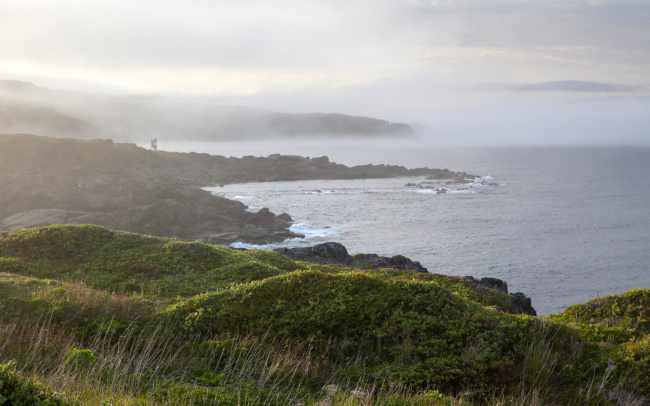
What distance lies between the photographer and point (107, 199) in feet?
206

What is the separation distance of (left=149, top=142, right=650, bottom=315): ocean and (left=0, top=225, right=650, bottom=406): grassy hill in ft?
97.9

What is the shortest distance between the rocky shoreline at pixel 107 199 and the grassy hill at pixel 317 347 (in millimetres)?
43865

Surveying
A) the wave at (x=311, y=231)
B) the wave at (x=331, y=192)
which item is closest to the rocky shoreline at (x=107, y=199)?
the wave at (x=311, y=231)

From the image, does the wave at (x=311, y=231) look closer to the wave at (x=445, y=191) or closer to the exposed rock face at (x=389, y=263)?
the exposed rock face at (x=389, y=263)

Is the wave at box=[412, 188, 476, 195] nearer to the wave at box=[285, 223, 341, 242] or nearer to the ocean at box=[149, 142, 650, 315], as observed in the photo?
the ocean at box=[149, 142, 650, 315]

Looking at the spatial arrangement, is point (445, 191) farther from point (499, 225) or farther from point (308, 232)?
point (308, 232)

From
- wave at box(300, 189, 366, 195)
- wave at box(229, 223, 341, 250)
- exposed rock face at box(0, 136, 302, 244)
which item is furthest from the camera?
wave at box(300, 189, 366, 195)

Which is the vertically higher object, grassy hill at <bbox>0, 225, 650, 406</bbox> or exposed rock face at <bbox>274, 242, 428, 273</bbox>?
grassy hill at <bbox>0, 225, 650, 406</bbox>

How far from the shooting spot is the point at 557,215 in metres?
75.1

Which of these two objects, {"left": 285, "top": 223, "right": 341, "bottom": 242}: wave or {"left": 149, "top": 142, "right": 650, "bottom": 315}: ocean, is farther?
{"left": 285, "top": 223, "right": 341, "bottom": 242}: wave

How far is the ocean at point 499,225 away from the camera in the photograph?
45.1 metres

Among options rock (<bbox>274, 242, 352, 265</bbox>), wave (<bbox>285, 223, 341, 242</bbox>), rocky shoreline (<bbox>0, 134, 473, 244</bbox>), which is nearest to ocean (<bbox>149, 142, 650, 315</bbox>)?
wave (<bbox>285, 223, 341, 242</bbox>)

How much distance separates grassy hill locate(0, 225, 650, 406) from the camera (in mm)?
6891

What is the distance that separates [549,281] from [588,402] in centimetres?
3976
